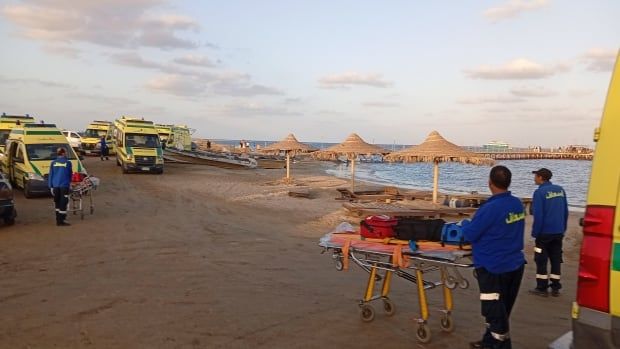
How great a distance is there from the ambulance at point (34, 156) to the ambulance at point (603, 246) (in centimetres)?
1577

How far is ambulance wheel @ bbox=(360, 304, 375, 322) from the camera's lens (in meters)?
5.88

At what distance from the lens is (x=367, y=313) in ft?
19.4

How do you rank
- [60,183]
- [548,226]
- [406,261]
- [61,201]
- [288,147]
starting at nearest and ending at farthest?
[406,261], [548,226], [60,183], [61,201], [288,147]

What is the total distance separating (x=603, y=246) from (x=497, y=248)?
1468mm

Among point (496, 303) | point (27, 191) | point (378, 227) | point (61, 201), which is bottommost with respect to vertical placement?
point (27, 191)

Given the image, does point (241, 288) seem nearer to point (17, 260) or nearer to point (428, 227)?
point (428, 227)

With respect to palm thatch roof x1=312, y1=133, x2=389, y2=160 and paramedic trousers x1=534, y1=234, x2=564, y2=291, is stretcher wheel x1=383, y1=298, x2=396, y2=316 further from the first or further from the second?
palm thatch roof x1=312, y1=133, x2=389, y2=160

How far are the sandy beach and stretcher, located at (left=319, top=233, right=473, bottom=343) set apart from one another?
0.18 metres

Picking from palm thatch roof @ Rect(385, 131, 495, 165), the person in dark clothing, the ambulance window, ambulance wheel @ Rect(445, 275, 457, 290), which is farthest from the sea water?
the person in dark clothing

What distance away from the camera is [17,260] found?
8.59 metres

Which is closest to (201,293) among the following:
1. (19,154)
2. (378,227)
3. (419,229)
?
(378,227)

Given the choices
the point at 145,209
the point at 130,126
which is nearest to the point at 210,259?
the point at 145,209

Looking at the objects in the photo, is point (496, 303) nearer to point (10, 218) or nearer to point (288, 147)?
point (10, 218)

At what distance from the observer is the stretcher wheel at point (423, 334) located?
17.1ft
